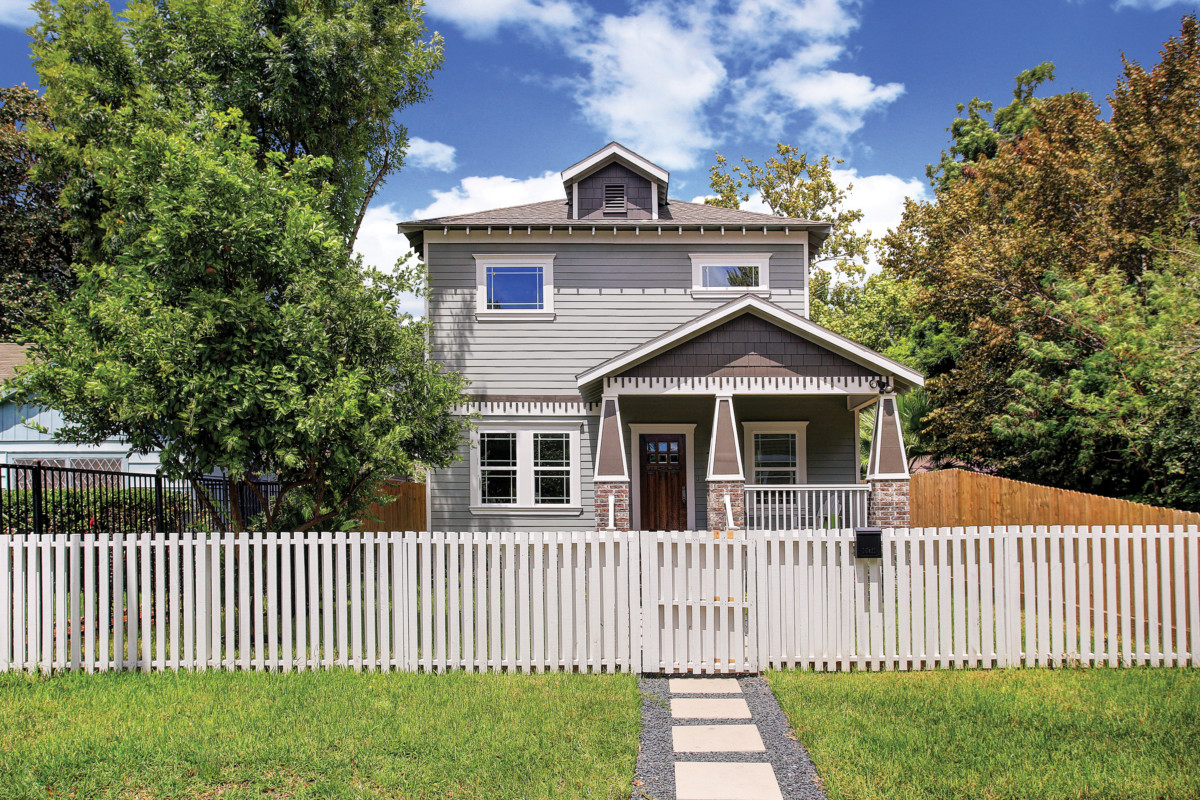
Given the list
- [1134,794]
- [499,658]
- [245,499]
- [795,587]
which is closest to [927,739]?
[1134,794]

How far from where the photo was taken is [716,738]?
18.7ft

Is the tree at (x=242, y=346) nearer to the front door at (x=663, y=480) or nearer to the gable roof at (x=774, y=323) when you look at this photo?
the gable roof at (x=774, y=323)

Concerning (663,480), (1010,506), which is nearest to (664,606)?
(1010,506)

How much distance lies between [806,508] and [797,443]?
2635 mm

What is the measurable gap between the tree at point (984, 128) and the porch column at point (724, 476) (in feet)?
75.1

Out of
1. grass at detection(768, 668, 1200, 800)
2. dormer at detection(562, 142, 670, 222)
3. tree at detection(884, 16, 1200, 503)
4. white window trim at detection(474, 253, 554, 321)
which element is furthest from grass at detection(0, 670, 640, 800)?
dormer at detection(562, 142, 670, 222)

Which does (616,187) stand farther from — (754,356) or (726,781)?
(726,781)

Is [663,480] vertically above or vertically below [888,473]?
below

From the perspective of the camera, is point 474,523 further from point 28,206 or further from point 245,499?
point 28,206

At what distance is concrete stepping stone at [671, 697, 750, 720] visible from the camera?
6152mm

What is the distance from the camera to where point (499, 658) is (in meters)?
7.23

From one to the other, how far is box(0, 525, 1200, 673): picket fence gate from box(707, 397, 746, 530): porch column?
4452 millimetres

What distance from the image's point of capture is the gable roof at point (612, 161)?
1612 cm

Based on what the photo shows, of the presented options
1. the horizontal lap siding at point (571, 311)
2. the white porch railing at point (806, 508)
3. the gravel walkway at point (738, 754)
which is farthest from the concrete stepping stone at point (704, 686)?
the horizontal lap siding at point (571, 311)
